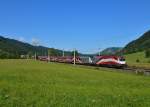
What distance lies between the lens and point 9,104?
13961 mm

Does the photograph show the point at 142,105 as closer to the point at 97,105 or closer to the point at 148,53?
the point at 97,105

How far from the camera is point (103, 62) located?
337 ft

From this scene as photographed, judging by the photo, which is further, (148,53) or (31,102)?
(148,53)

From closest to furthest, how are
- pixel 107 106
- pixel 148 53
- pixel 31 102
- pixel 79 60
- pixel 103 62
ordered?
pixel 107 106 → pixel 31 102 → pixel 103 62 → pixel 79 60 → pixel 148 53

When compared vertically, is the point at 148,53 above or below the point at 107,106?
above

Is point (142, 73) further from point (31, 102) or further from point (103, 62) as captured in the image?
point (103, 62)

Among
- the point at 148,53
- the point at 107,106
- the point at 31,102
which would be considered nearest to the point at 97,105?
the point at 107,106

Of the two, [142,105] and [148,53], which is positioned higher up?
[148,53]

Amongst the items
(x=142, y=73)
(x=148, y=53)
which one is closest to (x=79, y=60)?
(x=148, y=53)

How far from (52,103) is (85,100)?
1.62 m

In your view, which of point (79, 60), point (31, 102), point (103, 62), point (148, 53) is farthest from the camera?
point (148, 53)

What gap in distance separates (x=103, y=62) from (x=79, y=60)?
31279 mm

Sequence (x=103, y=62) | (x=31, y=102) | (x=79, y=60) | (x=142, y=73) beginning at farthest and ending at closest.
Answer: (x=79, y=60)
(x=103, y=62)
(x=142, y=73)
(x=31, y=102)

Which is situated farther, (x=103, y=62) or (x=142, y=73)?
(x=103, y=62)
